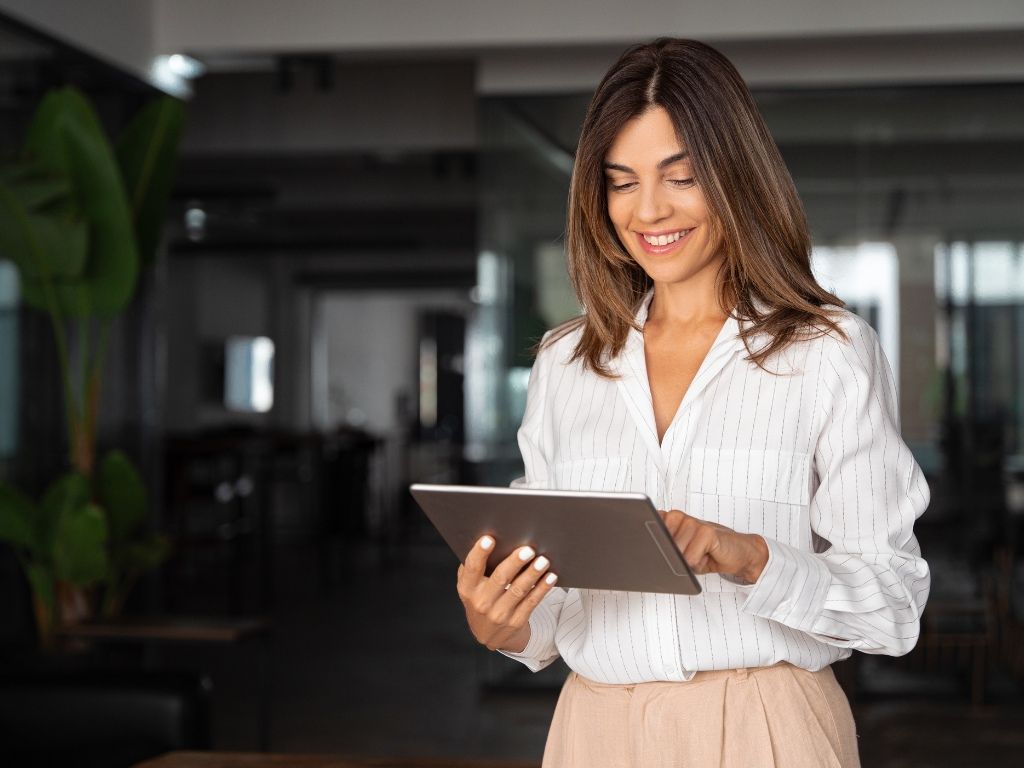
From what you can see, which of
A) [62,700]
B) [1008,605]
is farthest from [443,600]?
[62,700]

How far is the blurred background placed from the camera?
143 inches

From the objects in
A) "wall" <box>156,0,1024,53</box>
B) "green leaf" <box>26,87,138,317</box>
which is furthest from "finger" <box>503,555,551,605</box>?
"wall" <box>156,0,1024,53</box>

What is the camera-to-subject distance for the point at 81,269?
3.63 metres

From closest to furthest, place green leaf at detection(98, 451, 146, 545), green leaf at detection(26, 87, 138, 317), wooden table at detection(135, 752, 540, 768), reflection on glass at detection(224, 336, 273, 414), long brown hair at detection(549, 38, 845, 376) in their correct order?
long brown hair at detection(549, 38, 845, 376) < wooden table at detection(135, 752, 540, 768) < green leaf at detection(26, 87, 138, 317) < green leaf at detection(98, 451, 146, 545) < reflection on glass at detection(224, 336, 273, 414)

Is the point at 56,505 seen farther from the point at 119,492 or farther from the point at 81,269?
the point at 81,269

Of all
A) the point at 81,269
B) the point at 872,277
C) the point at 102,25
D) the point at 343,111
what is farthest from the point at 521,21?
the point at 343,111

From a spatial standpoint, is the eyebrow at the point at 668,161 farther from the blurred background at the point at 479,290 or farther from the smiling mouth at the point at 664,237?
the blurred background at the point at 479,290

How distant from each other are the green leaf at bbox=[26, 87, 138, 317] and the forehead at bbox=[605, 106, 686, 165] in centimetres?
265

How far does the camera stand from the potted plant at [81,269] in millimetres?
3553

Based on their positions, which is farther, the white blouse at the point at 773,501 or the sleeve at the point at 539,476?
the sleeve at the point at 539,476

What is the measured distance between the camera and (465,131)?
21.2 ft

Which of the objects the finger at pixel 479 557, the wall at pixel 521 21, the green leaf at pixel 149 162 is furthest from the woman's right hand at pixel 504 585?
the wall at pixel 521 21

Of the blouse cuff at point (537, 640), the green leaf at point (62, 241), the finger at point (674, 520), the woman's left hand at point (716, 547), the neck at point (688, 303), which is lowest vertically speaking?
the blouse cuff at point (537, 640)

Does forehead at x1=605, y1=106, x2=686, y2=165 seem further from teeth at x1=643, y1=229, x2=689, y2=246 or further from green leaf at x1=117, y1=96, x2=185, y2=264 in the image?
green leaf at x1=117, y1=96, x2=185, y2=264
